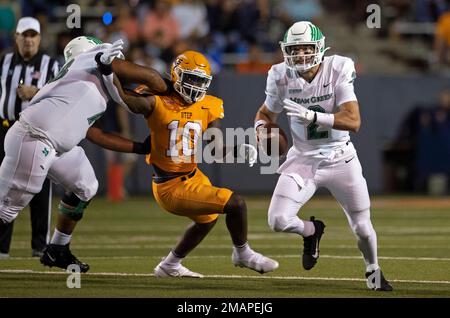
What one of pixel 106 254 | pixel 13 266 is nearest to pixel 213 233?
pixel 106 254

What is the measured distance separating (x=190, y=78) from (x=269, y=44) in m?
9.38

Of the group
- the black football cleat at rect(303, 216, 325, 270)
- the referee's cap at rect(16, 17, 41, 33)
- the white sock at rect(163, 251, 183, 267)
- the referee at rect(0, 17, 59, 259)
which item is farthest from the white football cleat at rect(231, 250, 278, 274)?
the referee's cap at rect(16, 17, 41, 33)

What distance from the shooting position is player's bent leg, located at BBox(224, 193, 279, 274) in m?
6.71

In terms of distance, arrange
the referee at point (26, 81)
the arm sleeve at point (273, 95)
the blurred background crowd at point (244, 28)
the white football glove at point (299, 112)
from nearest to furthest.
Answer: the white football glove at point (299, 112), the arm sleeve at point (273, 95), the referee at point (26, 81), the blurred background crowd at point (244, 28)

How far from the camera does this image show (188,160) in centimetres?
688

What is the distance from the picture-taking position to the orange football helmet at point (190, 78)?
22.5 feet

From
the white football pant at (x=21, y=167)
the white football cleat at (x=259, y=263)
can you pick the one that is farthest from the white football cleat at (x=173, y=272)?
the white football pant at (x=21, y=167)

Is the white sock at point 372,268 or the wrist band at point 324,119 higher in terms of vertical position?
the wrist band at point 324,119

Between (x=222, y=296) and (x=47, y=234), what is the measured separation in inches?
111

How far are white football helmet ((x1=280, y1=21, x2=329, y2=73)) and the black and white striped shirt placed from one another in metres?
2.37

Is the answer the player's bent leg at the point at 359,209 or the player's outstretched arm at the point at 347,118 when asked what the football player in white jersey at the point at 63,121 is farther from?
the player's bent leg at the point at 359,209

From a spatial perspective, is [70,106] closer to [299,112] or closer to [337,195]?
[299,112]

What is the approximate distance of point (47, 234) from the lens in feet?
28.2

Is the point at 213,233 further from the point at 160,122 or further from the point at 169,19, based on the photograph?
the point at 169,19
